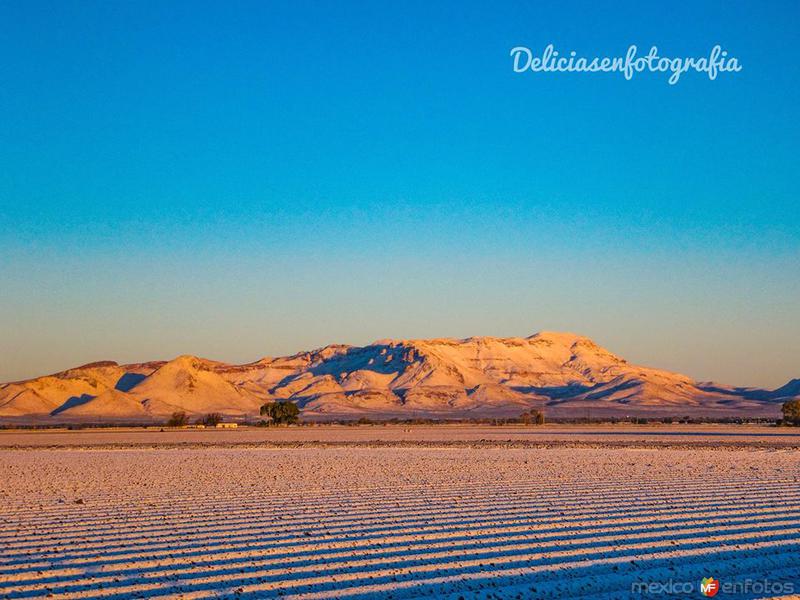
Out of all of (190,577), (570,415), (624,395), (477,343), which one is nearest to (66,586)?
(190,577)

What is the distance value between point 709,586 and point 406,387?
109 m

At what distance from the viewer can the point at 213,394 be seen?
352ft

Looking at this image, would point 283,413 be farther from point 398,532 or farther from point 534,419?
point 398,532

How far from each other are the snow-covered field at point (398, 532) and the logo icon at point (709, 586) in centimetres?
10

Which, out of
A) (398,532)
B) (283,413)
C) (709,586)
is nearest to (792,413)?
(283,413)

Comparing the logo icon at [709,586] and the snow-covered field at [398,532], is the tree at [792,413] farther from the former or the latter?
the logo icon at [709,586]

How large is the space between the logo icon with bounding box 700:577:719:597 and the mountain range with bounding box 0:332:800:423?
79.5 meters

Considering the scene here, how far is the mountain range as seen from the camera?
98.0m

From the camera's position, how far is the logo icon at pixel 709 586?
724cm

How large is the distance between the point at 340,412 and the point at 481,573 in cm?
9209

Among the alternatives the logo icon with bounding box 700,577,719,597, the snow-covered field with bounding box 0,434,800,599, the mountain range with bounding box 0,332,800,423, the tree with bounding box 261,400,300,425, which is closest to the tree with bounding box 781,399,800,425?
the mountain range with bounding box 0,332,800,423

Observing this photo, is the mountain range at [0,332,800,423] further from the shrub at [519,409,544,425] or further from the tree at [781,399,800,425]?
the tree at [781,399,800,425]

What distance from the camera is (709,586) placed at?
24.5 ft

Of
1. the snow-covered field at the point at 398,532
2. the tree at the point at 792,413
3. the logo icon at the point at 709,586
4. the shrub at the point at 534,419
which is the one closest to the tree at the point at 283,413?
the shrub at the point at 534,419
